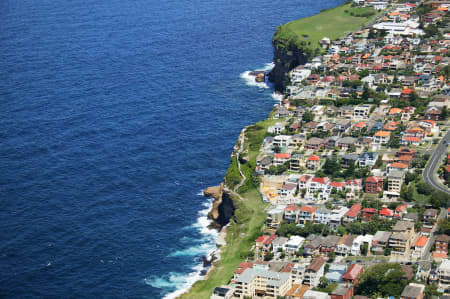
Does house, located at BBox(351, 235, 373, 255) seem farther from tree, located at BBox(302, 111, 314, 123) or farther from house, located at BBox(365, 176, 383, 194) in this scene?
tree, located at BBox(302, 111, 314, 123)

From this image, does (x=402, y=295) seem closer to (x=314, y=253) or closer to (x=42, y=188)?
(x=314, y=253)

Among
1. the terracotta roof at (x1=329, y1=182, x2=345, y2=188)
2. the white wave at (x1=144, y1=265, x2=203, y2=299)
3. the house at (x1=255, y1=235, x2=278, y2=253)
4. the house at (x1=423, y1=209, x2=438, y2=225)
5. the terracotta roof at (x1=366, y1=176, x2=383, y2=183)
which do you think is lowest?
A: the white wave at (x1=144, y1=265, x2=203, y2=299)

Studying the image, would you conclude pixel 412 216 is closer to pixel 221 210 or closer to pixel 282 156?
pixel 282 156

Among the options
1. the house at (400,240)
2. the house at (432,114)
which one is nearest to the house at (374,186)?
the house at (400,240)

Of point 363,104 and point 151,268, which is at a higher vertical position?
point 363,104

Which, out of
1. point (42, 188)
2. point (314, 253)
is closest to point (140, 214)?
point (42, 188)

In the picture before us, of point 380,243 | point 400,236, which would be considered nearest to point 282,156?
point 380,243

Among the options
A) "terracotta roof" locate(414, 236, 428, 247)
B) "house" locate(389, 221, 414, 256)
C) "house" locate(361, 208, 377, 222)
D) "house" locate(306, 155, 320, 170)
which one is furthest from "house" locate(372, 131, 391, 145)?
"terracotta roof" locate(414, 236, 428, 247)
